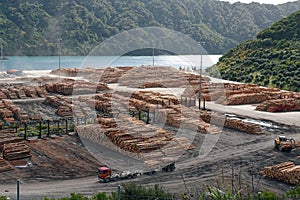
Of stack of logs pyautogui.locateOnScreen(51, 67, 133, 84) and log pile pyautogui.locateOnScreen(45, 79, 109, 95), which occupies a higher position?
stack of logs pyautogui.locateOnScreen(51, 67, 133, 84)

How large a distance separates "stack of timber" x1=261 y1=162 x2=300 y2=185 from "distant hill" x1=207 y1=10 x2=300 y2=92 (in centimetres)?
3529

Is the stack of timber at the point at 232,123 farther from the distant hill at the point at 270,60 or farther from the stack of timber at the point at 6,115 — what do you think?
the distant hill at the point at 270,60

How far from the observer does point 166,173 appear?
20125 mm

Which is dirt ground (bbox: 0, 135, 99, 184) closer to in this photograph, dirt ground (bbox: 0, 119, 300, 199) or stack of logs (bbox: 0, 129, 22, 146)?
dirt ground (bbox: 0, 119, 300, 199)

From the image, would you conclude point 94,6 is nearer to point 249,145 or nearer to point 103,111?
point 103,111

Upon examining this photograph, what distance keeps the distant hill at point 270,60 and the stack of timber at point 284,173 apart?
116 ft

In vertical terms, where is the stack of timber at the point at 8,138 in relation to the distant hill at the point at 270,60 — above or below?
below

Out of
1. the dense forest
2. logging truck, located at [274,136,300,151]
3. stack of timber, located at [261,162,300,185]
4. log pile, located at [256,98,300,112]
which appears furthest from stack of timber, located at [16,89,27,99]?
the dense forest

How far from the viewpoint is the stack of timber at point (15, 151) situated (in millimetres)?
21805

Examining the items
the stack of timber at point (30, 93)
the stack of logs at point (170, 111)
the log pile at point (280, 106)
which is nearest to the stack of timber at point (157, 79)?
the stack of logs at point (170, 111)

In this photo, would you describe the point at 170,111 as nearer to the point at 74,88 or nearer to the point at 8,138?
the point at 8,138

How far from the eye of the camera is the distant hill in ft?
192

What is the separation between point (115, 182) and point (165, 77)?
130 ft

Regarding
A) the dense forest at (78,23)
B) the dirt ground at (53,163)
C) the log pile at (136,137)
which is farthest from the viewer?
the dense forest at (78,23)
